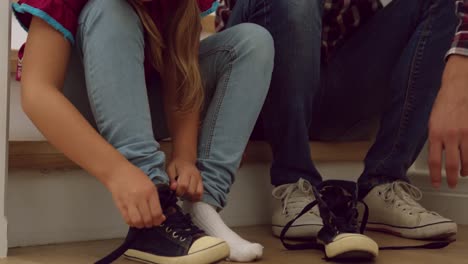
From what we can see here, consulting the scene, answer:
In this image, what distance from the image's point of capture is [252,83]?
3.63 feet

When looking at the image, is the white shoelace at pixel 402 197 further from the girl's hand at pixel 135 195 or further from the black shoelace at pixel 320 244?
the girl's hand at pixel 135 195

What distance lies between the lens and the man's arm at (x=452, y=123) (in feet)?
2.24

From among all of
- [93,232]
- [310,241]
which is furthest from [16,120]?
[310,241]

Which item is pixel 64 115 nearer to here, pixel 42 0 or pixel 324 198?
pixel 42 0

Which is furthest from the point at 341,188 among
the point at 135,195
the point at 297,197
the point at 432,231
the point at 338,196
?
the point at 135,195

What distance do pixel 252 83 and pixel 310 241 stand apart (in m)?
0.29

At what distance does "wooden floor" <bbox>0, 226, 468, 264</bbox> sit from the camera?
3.32 ft

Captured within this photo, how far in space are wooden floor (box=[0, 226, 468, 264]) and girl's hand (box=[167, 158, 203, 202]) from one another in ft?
0.41

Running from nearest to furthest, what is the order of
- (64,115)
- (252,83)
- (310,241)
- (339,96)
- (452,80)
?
1. (452,80)
2. (64,115)
3. (252,83)
4. (310,241)
5. (339,96)

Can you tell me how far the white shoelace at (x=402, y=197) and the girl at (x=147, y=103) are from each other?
1.23ft

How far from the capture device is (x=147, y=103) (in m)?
0.99

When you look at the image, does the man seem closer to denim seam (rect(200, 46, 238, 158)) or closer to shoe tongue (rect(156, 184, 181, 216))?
denim seam (rect(200, 46, 238, 158))

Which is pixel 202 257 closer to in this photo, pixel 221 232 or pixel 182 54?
pixel 221 232

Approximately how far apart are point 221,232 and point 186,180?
0.09m
